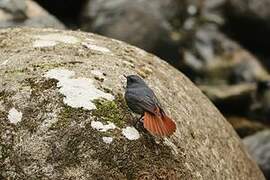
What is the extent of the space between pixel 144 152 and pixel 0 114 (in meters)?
1.12

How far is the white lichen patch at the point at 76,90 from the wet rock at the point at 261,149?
5182 millimetres

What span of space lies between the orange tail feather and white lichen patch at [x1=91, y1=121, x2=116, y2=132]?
0.26m

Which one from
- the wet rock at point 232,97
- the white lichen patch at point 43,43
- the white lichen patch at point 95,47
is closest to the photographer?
the white lichen patch at point 43,43

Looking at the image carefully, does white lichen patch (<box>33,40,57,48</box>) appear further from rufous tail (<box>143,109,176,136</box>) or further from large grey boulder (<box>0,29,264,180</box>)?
rufous tail (<box>143,109,176,136</box>)

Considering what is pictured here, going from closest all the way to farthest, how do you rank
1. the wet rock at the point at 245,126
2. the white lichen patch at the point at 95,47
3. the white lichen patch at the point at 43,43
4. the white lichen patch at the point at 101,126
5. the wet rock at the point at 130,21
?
the white lichen patch at the point at 101,126, the white lichen patch at the point at 43,43, the white lichen patch at the point at 95,47, the wet rock at the point at 245,126, the wet rock at the point at 130,21

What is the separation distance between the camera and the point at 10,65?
5621 mm

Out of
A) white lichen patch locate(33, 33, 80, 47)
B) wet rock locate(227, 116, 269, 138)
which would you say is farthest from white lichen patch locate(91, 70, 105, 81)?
wet rock locate(227, 116, 269, 138)

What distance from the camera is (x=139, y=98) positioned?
5.10 metres

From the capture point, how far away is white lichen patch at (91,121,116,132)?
16.4 ft

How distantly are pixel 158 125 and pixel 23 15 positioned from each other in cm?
587

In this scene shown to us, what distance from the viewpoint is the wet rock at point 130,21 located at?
46.3 feet

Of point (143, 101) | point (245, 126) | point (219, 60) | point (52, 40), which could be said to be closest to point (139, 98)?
point (143, 101)

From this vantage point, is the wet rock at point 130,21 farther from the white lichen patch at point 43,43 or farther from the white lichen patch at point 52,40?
the white lichen patch at point 43,43

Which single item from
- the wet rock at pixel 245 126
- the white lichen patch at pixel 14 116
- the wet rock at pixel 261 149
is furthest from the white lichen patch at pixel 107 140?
the wet rock at pixel 245 126
